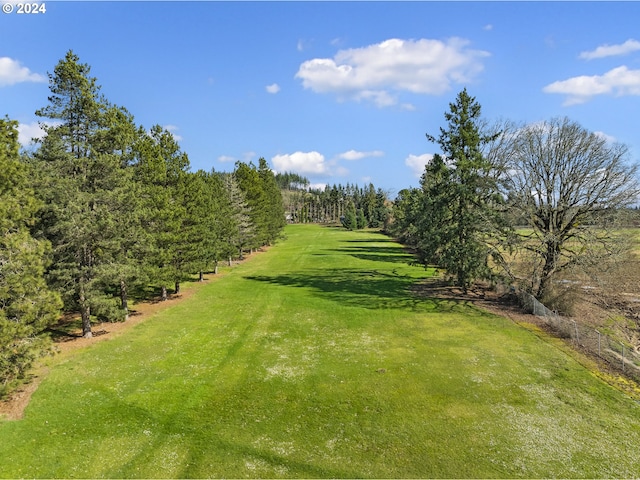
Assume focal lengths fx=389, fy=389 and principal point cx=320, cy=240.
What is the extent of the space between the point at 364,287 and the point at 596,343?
59.5 ft

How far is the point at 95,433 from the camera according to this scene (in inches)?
482

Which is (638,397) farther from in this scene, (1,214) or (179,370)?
(1,214)

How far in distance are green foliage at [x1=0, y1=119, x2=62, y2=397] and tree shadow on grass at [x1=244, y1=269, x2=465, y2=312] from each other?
19.3m

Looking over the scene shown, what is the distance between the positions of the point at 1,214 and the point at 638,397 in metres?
22.7

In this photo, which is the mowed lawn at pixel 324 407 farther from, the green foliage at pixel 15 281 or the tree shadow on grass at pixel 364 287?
the tree shadow on grass at pixel 364 287

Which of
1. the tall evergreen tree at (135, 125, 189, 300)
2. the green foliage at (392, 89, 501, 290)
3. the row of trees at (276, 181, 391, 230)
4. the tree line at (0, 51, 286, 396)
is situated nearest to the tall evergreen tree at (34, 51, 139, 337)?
the tree line at (0, 51, 286, 396)

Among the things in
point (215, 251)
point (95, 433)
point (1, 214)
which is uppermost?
point (1, 214)

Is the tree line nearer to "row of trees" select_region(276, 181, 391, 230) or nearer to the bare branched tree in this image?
the bare branched tree

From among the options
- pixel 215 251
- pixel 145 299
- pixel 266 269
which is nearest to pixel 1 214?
pixel 145 299

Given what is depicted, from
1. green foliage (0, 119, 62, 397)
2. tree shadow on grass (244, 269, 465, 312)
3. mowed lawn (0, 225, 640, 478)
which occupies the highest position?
green foliage (0, 119, 62, 397)

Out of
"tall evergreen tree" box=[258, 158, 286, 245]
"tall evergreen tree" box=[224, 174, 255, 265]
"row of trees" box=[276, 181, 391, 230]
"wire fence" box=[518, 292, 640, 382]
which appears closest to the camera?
"wire fence" box=[518, 292, 640, 382]

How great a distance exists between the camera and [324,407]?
1366cm

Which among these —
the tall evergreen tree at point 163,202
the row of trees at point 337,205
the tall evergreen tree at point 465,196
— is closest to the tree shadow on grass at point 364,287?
the tall evergreen tree at point 465,196

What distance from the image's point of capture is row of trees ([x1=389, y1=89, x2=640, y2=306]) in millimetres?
23875
